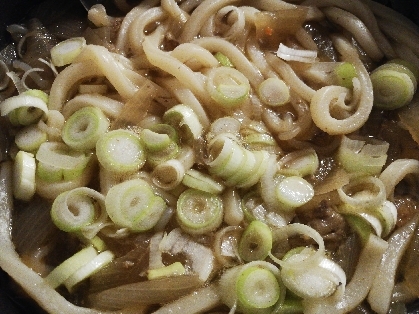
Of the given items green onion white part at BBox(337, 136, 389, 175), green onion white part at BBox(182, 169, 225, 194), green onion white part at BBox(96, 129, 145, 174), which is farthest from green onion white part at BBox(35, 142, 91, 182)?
green onion white part at BBox(337, 136, 389, 175)

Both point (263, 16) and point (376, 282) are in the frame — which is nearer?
point (376, 282)

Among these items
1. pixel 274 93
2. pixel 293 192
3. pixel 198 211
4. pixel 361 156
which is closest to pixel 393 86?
pixel 361 156

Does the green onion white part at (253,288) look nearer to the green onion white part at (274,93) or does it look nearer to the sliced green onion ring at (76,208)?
the sliced green onion ring at (76,208)

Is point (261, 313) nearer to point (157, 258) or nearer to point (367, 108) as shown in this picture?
point (157, 258)

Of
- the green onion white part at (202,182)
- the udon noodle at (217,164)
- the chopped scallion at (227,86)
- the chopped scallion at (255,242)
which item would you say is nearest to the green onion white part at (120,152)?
the udon noodle at (217,164)

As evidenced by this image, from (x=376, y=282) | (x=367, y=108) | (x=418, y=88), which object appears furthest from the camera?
(x=418, y=88)

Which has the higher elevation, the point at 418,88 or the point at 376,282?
the point at 418,88

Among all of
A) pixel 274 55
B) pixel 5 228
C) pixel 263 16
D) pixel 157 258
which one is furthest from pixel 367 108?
pixel 5 228

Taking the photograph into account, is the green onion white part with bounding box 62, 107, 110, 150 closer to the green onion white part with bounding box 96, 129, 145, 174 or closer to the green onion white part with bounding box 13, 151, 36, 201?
the green onion white part with bounding box 96, 129, 145, 174
